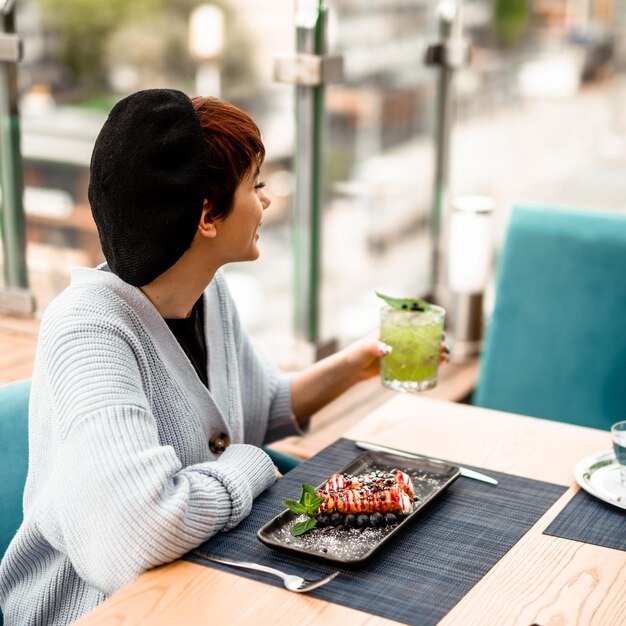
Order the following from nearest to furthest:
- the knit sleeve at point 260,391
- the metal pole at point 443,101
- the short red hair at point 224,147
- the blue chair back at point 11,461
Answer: the short red hair at point 224,147
the blue chair back at point 11,461
the knit sleeve at point 260,391
the metal pole at point 443,101

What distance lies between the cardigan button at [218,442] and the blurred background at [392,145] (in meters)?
1.56

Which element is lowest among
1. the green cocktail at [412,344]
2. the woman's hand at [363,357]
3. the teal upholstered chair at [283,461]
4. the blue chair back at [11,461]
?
the teal upholstered chair at [283,461]

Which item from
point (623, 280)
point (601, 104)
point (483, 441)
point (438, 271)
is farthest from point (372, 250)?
point (483, 441)

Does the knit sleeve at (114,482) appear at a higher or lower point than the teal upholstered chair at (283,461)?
higher

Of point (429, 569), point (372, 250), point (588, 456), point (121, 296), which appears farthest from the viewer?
point (372, 250)

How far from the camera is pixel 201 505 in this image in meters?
1.27

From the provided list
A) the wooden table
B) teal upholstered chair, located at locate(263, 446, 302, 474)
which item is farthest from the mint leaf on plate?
teal upholstered chair, located at locate(263, 446, 302, 474)

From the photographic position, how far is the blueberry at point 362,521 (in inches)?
51.1

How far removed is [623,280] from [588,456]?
0.79 metres

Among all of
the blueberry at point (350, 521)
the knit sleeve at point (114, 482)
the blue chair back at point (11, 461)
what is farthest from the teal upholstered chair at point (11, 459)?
the blueberry at point (350, 521)

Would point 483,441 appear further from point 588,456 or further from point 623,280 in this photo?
point 623,280

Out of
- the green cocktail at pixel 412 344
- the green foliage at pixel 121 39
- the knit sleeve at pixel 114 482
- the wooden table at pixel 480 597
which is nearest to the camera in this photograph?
the wooden table at pixel 480 597

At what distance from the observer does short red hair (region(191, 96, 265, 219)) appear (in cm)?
143

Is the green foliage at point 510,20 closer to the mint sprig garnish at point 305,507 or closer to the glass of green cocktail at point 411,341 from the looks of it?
the glass of green cocktail at point 411,341
